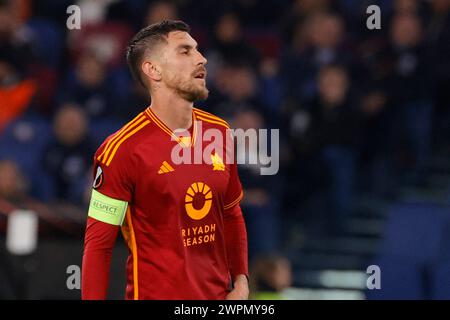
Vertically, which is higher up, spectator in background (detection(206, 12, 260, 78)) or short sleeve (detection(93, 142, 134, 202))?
spectator in background (detection(206, 12, 260, 78))

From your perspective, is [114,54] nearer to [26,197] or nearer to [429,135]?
[26,197]

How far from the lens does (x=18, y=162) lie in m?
6.96

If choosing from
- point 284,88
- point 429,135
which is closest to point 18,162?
point 284,88

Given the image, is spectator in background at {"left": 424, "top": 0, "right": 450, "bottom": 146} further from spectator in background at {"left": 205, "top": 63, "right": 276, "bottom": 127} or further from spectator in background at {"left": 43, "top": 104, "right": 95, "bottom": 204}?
spectator in background at {"left": 43, "top": 104, "right": 95, "bottom": 204}

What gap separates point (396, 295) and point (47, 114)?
3.00 meters

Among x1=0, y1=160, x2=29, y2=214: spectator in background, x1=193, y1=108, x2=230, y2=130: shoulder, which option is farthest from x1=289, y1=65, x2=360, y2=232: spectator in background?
x1=193, y1=108, x2=230, y2=130: shoulder

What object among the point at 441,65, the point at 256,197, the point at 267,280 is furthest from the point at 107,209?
the point at 441,65

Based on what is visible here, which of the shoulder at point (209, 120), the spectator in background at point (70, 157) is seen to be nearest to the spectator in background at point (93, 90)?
the spectator in background at point (70, 157)

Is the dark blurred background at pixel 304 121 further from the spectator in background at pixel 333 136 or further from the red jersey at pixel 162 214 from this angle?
the red jersey at pixel 162 214

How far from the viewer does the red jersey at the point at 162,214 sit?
3.37 m

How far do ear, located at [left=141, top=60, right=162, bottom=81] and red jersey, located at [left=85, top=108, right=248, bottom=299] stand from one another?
0.63 ft

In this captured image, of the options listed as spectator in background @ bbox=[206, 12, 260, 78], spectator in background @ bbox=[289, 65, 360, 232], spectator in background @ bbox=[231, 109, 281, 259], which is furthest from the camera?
spectator in background @ bbox=[206, 12, 260, 78]

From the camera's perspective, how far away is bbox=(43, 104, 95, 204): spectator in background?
6.70m

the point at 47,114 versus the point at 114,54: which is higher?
the point at 114,54
